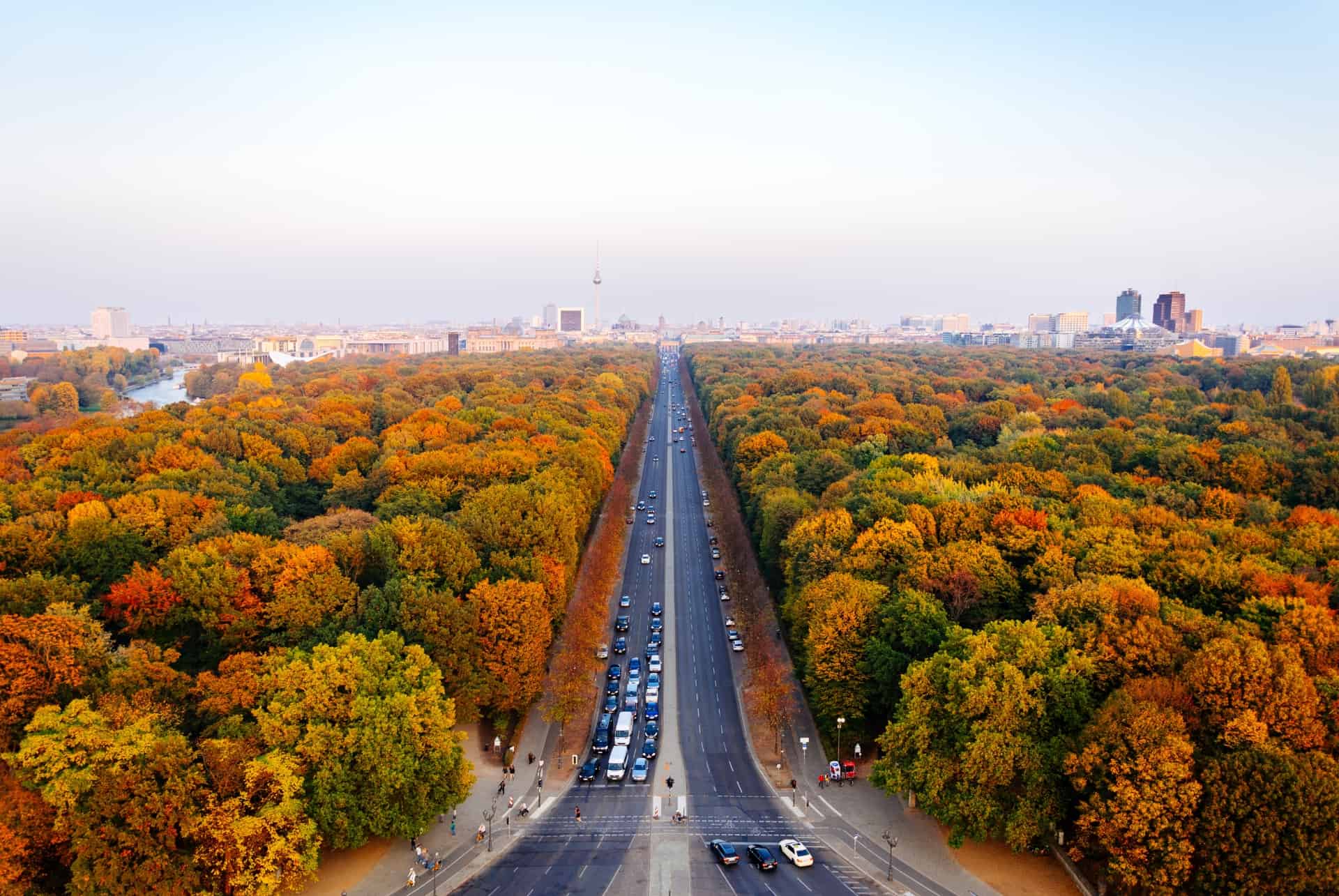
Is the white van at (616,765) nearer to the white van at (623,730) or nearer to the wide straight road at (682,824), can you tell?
the wide straight road at (682,824)

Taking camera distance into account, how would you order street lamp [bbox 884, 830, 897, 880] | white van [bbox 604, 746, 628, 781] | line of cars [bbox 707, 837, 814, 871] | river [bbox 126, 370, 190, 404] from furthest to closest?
river [bbox 126, 370, 190, 404], white van [bbox 604, 746, 628, 781], line of cars [bbox 707, 837, 814, 871], street lamp [bbox 884, 830, 897, 880]

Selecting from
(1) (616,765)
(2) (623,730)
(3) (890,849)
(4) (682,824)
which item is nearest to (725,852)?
(4) (682,824)

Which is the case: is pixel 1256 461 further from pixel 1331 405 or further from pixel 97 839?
pixel 97 839

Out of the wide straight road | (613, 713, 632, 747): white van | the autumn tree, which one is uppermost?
the autumn tree

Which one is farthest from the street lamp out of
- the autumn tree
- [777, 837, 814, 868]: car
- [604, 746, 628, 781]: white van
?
[604, 746, 628, 781]: white van

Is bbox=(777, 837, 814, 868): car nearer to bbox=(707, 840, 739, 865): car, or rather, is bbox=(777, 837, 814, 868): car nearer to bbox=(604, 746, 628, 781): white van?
bbox=(707, 840, 739, 865): car

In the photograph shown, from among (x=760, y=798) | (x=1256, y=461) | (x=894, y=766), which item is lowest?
(x=760, y=798)

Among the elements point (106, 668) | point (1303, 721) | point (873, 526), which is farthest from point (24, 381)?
point (1303, 721)

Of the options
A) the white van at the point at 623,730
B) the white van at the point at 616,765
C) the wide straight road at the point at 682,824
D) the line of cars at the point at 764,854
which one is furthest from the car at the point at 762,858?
the white van at the point at 623,730
